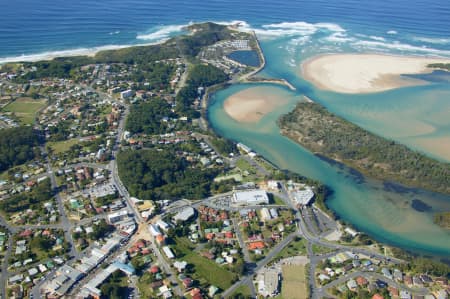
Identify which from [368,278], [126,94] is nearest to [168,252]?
[368,278]

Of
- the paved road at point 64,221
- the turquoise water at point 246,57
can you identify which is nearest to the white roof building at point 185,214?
the paved road at point 64,221

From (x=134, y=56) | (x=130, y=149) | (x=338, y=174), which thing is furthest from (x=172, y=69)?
(x=338, y=174)

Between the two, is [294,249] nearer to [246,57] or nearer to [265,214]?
[265,214]

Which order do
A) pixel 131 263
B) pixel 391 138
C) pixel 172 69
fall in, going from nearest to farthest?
1. pixel 131 263
2. pixel 391 138
3. pixel 172 69

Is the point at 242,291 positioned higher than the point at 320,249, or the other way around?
the point at 320,249

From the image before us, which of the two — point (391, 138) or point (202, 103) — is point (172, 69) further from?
point (391, 138)

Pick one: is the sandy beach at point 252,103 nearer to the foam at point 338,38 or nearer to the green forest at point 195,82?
the green forest at point 195,82

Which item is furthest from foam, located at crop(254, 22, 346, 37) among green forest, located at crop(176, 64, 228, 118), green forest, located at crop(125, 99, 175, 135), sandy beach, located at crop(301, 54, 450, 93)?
green forest, located at crop(125, 99, 175, 135)
